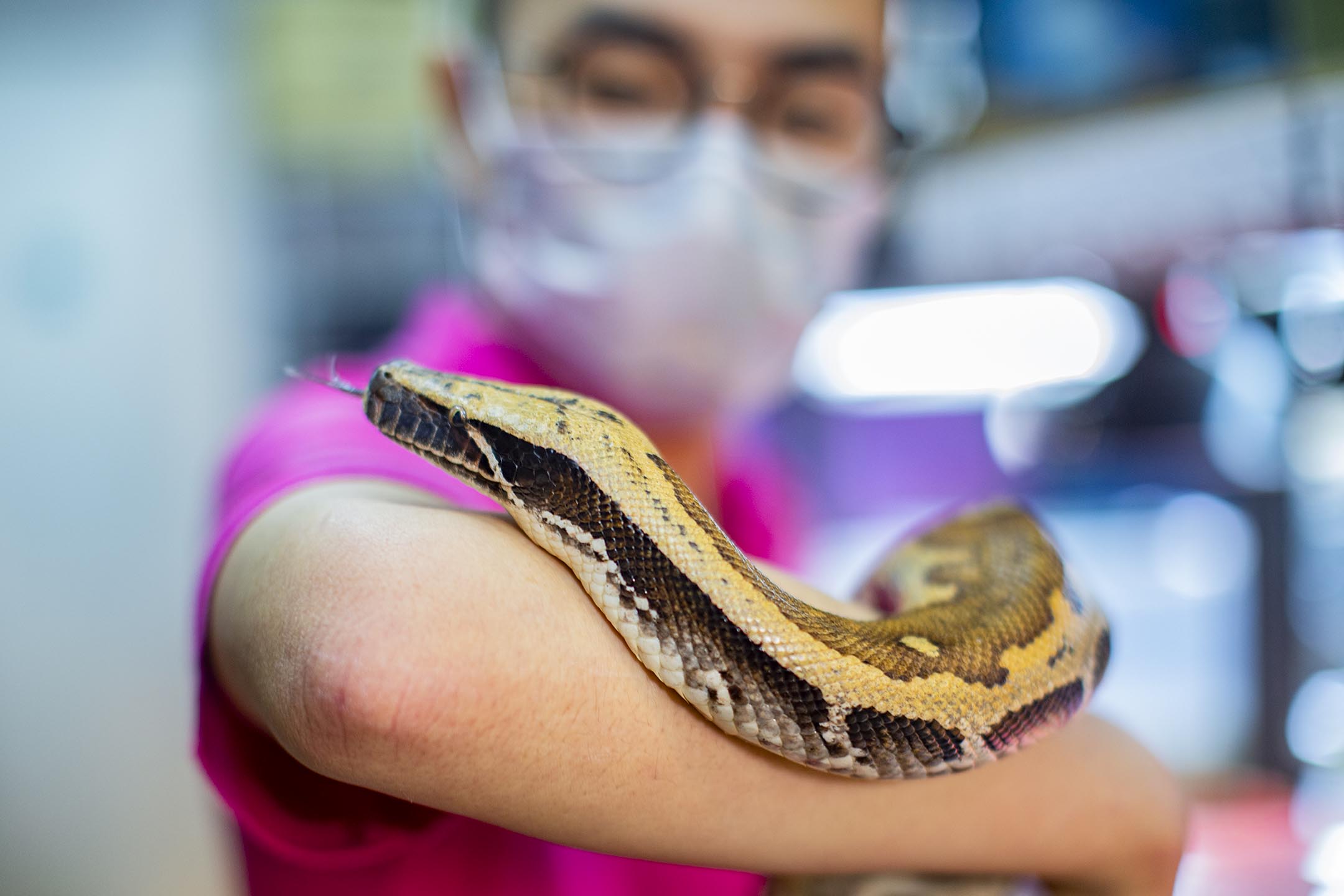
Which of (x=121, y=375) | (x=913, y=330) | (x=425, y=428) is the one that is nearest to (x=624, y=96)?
(x=425, y=428)

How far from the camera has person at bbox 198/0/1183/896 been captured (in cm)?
58

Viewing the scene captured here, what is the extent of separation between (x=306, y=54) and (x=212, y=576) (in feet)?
10.2

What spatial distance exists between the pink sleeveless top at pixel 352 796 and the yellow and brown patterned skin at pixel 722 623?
14cm

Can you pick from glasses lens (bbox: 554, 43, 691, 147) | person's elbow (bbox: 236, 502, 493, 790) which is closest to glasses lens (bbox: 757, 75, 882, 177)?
glasses lens (bbox: 554, 43, 691, 147)

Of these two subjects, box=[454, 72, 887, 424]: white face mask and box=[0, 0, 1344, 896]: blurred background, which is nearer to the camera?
box=[454, 72, 887, 424]: white face mask

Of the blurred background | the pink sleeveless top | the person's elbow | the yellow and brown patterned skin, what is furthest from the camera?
the blurred background

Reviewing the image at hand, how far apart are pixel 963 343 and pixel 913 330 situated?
0.65ft

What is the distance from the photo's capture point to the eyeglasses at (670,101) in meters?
1.25

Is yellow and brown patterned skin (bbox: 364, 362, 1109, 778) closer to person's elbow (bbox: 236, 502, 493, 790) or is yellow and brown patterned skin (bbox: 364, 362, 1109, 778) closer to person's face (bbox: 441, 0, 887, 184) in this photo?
person's elbow (bbox: 236, 502, 493, 790)

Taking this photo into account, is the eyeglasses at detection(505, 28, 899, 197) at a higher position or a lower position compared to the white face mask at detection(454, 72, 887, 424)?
higher

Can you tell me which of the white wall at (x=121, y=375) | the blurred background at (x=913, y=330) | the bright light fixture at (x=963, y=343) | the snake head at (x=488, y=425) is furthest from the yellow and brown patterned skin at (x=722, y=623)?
the bright light fixture at (x=963, y=343)

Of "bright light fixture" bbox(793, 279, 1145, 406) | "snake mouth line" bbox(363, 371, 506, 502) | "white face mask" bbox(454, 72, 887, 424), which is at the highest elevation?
"bright light fixture" bbox(793, 279, 1145, 406)

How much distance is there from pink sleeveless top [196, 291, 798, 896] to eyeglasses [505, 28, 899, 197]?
1.24ft

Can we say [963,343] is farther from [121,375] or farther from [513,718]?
[121,375]
